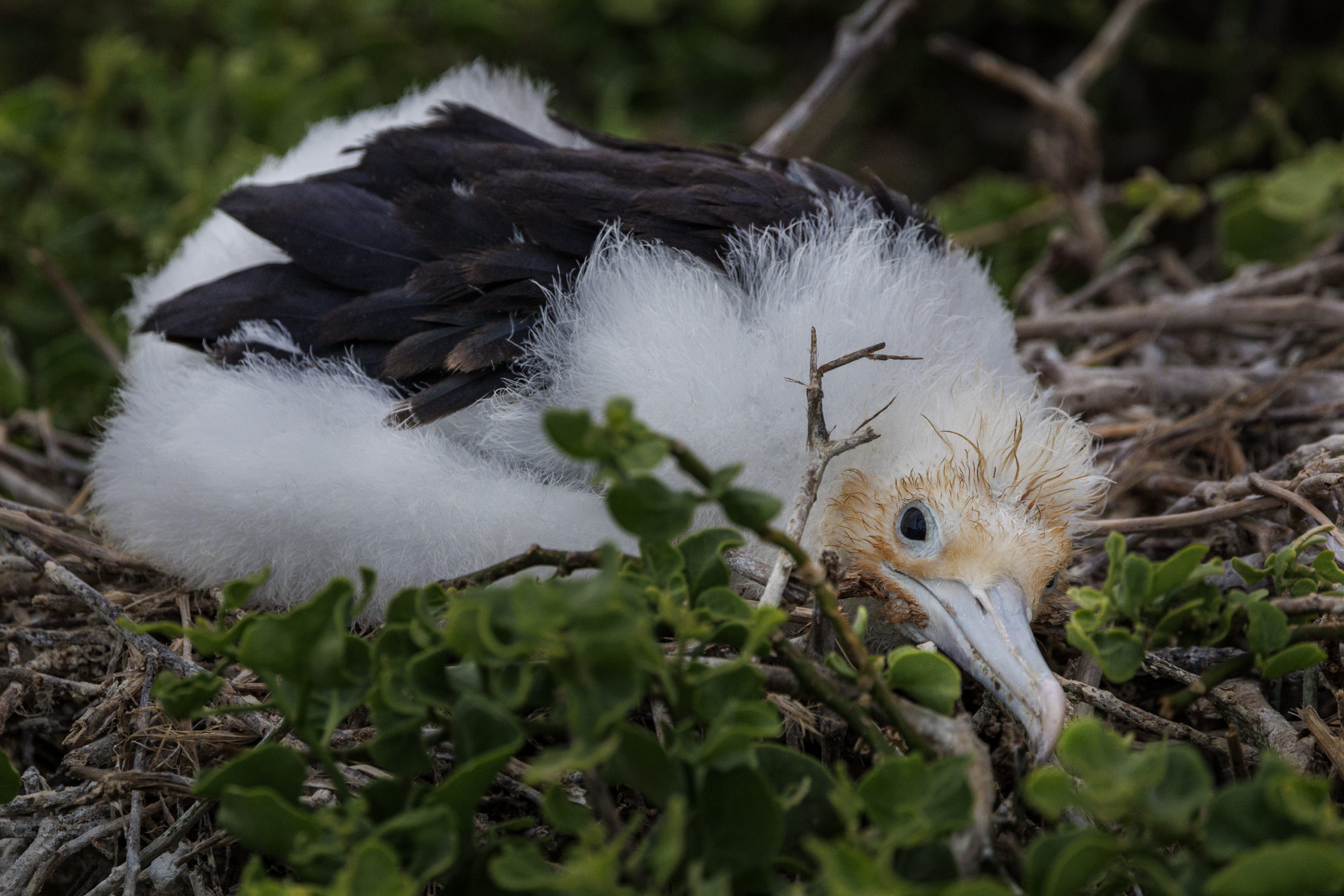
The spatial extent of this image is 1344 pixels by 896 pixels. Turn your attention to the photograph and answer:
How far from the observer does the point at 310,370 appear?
1.54 m

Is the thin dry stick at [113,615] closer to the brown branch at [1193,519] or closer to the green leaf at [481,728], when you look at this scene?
the green leaf at [481,728]

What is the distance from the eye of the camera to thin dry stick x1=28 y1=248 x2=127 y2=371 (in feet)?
7.32

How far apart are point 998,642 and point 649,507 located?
669mm

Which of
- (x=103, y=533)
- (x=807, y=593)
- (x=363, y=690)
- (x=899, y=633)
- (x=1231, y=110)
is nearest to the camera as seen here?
(x=363, y=690)

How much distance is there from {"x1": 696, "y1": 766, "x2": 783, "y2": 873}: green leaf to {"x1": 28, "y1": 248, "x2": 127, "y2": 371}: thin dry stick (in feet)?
5.99

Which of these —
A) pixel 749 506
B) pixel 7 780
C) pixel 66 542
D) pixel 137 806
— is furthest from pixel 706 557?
pixel 66 542

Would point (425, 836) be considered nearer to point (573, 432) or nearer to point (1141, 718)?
point (573, 432)

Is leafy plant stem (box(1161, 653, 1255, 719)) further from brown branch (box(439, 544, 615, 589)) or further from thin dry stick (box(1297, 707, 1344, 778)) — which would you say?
brown branch (box(439, 544, 615, 589))

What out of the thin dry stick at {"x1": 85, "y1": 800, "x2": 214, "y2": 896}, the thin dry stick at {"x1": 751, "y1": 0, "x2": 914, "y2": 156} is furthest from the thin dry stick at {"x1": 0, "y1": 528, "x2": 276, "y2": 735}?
the thin dry stick at {"x1": 751, "y1": 0, "x2": 914, "y2": 156}

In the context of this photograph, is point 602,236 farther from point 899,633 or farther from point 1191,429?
point 1191,429

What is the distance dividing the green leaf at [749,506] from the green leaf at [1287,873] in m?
0.40

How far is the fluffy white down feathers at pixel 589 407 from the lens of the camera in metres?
1.43

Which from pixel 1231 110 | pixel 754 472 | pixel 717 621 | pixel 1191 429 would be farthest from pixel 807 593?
pixel 1231 110

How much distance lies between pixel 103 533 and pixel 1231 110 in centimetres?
323
